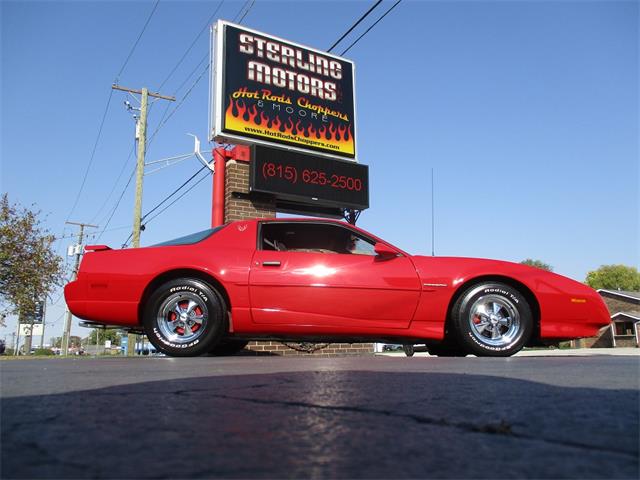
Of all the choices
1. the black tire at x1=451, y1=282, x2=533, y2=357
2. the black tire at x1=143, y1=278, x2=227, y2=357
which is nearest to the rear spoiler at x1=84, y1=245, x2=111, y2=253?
the black tire at x1=143, y1=278, x2=227, y2=357

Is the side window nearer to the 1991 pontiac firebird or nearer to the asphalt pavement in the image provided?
the 1991 pontiac firebird

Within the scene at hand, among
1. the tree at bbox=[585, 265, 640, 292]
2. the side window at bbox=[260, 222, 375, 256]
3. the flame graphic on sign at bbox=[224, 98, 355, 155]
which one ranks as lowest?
the side window at bbox=[260, 222, 375, 256]

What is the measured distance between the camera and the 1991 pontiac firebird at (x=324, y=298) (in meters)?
4.88

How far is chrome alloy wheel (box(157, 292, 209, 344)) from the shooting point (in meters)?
4.89

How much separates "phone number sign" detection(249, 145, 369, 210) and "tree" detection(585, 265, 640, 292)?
66981 mm

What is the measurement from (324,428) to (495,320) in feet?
12.5

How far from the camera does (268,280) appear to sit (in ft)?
16.1

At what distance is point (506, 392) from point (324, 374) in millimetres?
1012

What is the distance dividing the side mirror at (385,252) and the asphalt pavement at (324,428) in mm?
2436

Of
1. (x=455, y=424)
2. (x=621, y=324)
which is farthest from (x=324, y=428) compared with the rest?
(x=621, y=324)

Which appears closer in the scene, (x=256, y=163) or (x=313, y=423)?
(x=313, y=423)

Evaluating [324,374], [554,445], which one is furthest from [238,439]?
[324,374]

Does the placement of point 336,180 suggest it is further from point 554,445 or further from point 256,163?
point 554,445

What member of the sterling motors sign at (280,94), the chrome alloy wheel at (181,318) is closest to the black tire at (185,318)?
the chrome alloy wheel at (181,318)
